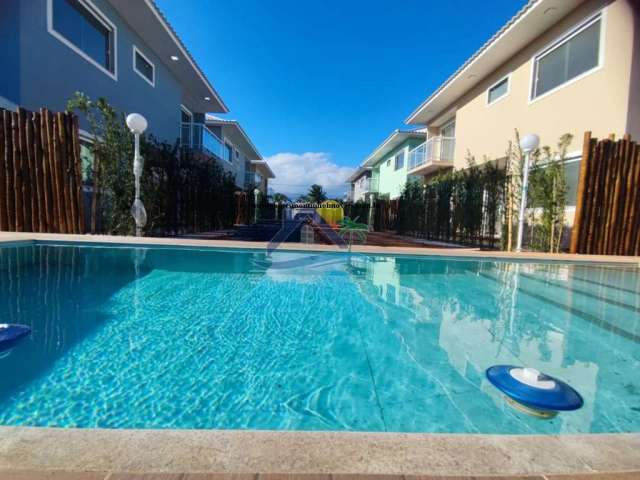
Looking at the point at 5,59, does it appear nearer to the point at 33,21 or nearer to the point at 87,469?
the point at 33,21

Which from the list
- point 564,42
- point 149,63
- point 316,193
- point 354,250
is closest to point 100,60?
point 149,63

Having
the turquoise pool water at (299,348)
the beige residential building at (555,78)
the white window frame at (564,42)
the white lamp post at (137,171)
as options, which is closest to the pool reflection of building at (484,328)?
the turquoise pool water at (299,348)

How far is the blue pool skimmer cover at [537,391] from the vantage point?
1.97 meters

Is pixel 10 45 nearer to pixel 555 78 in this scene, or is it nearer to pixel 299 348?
pixel 299 348

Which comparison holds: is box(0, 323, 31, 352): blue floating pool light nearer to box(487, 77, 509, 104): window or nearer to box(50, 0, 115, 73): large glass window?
box(50, 0, 115, 73): large glass window

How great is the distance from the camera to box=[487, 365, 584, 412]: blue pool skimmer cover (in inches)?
77.6

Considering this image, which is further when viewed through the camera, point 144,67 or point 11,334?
point 144,67

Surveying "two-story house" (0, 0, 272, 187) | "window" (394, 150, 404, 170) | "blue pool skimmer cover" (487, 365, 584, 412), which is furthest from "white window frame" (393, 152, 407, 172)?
"blue pool skimmer cover" (487, 365, 584, 412)

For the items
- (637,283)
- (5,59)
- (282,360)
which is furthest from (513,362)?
(5,59)

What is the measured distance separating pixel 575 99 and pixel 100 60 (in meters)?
13.0

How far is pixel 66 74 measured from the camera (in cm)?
818

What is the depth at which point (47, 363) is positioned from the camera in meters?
2.44

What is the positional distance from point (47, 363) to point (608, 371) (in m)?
4.34

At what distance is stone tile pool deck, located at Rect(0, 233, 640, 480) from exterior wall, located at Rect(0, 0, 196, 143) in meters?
8.93
